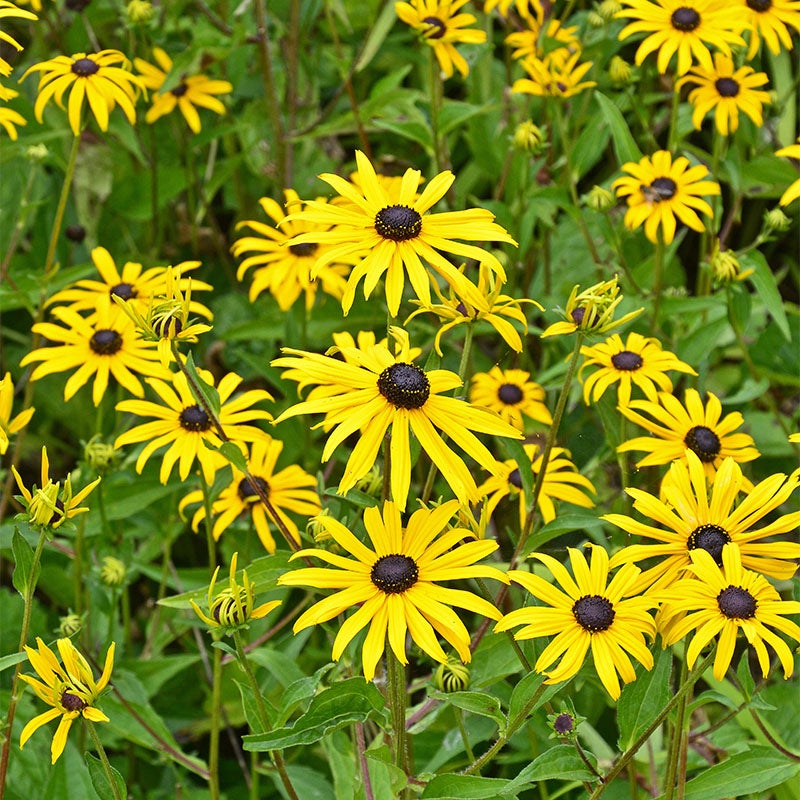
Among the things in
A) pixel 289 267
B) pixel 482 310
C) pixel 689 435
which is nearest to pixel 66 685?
pixel 482 310

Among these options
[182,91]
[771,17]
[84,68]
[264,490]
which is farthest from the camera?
[182,91]

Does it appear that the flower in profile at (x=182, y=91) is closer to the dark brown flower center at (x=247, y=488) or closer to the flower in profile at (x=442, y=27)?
the flower in profile at (x=442, y=27)

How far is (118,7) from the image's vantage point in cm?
221

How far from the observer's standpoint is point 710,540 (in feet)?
3.42

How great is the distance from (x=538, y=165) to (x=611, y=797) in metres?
0.98

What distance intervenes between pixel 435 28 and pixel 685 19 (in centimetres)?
36

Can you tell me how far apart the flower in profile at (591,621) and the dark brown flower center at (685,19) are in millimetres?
953

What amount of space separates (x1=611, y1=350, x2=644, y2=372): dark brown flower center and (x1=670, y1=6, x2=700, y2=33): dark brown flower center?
0.55 metres

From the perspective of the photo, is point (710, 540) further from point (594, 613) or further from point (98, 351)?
point (98, 351)

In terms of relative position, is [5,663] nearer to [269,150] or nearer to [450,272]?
[450,272]

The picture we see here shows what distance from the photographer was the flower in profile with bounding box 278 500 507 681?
0.96 meters

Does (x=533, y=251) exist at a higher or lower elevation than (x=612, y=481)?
higher

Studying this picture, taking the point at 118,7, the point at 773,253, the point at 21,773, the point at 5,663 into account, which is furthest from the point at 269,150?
the point at 5,663

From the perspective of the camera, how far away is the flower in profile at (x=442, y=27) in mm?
1725
